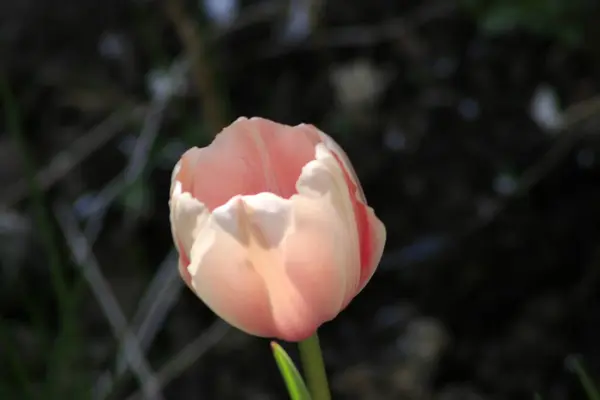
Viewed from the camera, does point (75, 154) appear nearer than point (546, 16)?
No

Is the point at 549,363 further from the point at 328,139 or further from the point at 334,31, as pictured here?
the point at 328,139

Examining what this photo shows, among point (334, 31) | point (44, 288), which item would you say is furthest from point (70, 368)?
point (334, 31)

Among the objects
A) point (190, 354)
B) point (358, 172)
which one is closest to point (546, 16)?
point (358, 172)

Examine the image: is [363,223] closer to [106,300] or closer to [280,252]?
[280,252]

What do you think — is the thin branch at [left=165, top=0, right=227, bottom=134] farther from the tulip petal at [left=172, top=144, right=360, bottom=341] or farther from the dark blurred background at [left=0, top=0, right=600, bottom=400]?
the tulip petal at [left=172, top=144, right=360, bottom=341]

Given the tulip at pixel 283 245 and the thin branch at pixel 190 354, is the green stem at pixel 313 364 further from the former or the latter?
the thin branch at pixel 190 354

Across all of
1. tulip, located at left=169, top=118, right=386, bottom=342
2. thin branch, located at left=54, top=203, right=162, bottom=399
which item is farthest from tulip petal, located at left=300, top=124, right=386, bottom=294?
thin branch, located at left=54, top=203, right=162, bottom=399
